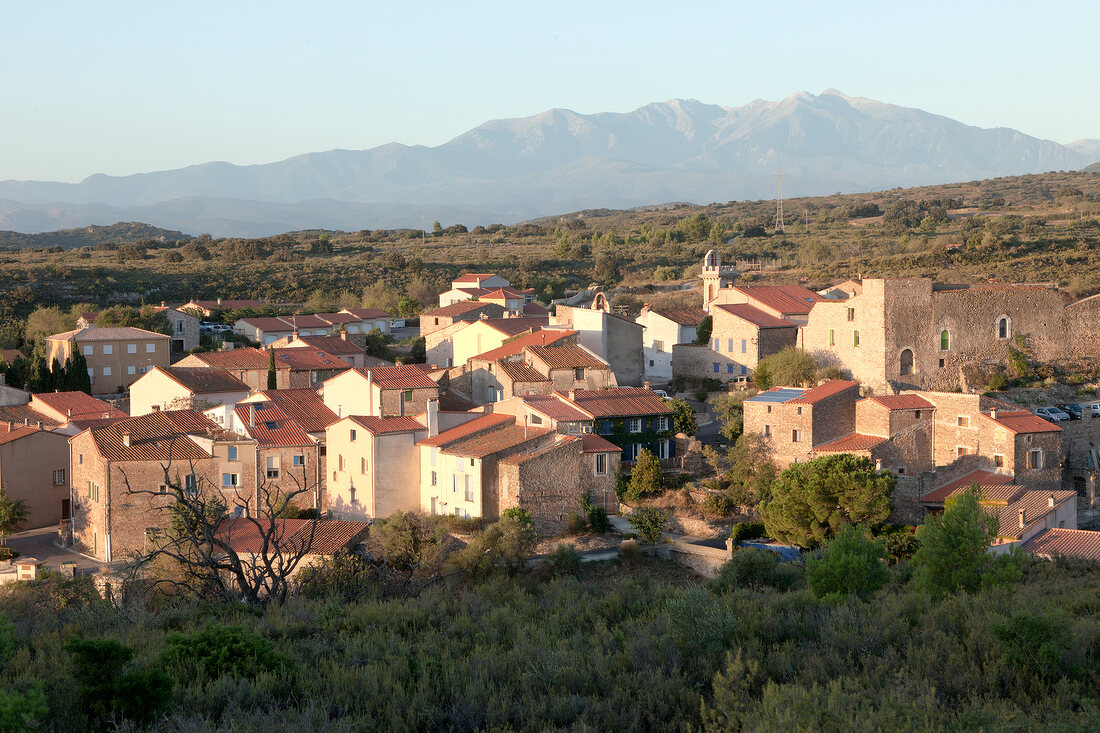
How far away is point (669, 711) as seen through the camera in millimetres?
7680

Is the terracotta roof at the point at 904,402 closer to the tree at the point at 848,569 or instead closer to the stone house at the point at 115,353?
the tree at the point at 848,569

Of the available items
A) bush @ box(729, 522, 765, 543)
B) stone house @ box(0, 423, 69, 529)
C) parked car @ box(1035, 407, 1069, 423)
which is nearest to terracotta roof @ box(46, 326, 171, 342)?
stone house @ box(0, 423, 69, 529)

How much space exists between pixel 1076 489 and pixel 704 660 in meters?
23.5

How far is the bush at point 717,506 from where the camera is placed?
2686cm

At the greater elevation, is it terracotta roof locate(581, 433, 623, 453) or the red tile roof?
the red tile roof

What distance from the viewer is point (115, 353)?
149 feet

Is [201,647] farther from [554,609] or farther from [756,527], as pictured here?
[756,527]

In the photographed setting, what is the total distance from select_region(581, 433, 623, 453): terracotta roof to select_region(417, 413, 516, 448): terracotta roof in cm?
250

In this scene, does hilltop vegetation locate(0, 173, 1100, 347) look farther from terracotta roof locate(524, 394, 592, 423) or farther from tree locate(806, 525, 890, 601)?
tree locate(806, 525, 890, 601)

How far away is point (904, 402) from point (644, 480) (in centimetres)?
693

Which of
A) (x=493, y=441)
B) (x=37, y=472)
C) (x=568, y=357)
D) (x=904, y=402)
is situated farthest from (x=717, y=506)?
(x=37, y=472)

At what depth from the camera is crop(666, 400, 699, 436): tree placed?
30.4 metres

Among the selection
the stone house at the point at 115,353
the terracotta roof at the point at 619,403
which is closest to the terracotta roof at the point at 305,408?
the terracotta roof at the point at 619,403

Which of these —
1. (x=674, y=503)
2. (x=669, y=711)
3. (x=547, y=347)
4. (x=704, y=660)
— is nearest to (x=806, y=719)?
(x=669, y=711)
